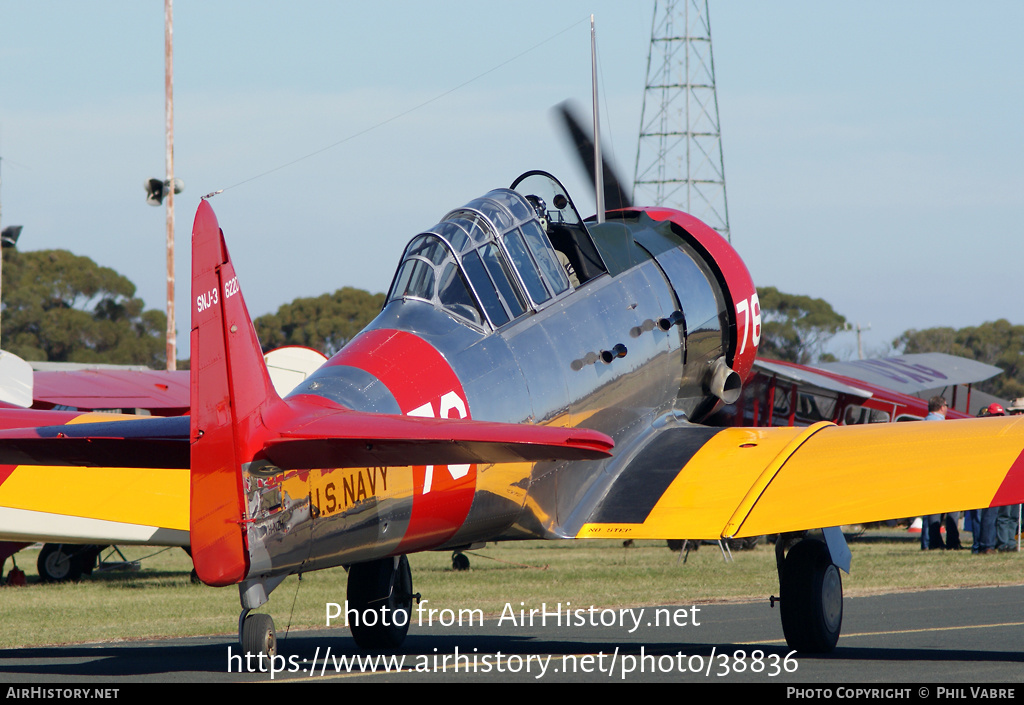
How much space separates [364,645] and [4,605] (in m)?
5.77

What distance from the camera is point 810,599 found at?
8148mm

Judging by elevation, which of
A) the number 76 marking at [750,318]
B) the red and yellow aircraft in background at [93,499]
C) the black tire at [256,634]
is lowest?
the black tire at [256,634]

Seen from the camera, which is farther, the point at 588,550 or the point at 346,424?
the point at 588,550

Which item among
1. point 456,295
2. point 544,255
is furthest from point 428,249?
point 544,255

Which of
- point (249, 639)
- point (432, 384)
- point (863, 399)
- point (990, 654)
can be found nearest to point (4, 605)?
point (249, 639)

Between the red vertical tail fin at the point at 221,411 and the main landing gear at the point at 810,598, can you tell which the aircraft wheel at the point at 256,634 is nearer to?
the red vertical tail fin at the point at 221,411

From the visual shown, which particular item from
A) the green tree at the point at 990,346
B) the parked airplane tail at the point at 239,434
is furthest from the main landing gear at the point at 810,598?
the green tree at the point at 990,346

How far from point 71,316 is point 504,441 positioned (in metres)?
59.4

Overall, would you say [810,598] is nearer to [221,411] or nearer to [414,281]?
[414,281]

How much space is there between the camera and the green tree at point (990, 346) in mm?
68438

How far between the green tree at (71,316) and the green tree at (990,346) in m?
43.1

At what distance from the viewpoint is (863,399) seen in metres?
21.3

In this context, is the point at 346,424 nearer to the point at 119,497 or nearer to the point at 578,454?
the point at 578,454

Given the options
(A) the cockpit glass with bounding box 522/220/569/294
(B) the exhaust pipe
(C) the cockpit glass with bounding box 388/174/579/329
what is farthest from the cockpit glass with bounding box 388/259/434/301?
(B) the exhaust pipe
